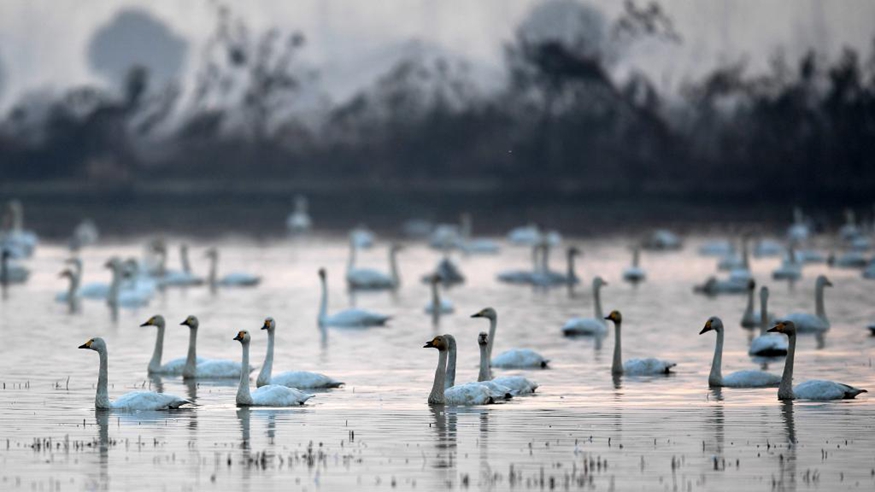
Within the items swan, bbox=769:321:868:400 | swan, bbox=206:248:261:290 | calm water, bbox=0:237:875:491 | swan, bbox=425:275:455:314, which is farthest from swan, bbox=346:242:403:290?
swan, bbox=769:321:868:400

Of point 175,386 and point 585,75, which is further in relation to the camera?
point 585,75

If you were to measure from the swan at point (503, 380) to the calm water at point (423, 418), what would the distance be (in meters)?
0.19

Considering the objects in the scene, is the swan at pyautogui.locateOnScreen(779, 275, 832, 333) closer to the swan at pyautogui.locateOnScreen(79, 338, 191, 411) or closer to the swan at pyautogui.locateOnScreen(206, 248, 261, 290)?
the swan at pyautogui.locateOnScreen(79, 338, 191, 411)

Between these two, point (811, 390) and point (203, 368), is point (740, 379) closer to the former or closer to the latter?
point (811, 390)

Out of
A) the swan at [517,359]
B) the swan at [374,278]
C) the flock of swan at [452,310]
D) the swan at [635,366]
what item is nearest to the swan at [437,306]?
the flock of swan at [452,310]

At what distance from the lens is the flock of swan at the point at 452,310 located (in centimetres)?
1584

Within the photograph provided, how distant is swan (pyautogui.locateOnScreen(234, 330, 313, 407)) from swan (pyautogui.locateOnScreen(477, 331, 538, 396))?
165cm

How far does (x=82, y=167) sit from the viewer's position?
8331 centimetres

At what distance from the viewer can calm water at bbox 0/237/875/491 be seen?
12.4m

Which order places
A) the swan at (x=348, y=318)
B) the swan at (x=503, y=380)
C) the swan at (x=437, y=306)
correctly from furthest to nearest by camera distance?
the swan at (x=437, y=306), the swan at (x=348, y=318), the swan at (x=503, y=380)

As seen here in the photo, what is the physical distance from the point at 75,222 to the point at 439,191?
2508cm

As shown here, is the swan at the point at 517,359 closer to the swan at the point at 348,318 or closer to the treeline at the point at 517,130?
the swan at the point at 348,318

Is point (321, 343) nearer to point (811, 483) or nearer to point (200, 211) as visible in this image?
point (811, 483)

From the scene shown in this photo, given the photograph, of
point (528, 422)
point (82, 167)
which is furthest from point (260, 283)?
point (82, 167)
